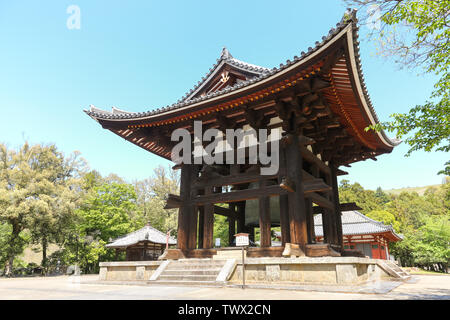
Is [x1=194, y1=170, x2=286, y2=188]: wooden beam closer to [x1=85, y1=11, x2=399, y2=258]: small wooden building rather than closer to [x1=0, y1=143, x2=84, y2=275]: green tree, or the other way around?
[x1=85, y1=11, x2=399, y2=258]: small wooden building

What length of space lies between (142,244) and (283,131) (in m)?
22.0

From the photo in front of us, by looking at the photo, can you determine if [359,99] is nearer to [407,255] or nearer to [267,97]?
[267,97]

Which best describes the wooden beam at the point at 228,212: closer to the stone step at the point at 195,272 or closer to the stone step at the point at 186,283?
the stone step at the point at 195,272

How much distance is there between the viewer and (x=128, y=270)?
10.6 m

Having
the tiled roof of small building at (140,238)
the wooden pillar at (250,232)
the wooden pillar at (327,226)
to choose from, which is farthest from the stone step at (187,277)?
the tiled roof of small building at (140,238)

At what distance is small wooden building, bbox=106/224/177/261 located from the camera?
27328 millimetres

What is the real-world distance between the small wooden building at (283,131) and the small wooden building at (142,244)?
1628 cm

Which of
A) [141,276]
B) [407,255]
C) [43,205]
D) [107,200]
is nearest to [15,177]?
[43,205]

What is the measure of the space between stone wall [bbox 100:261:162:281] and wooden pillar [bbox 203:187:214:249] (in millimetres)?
1727

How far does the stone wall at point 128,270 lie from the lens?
33.3 feet

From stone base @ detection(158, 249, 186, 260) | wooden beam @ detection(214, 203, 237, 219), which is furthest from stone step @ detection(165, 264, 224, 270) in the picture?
wooden beam @ detection(214, 203, 237, 219)

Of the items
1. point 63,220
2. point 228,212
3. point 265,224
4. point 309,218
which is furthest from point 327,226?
point 63,220

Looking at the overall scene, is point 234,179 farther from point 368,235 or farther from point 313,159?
point 368,235
